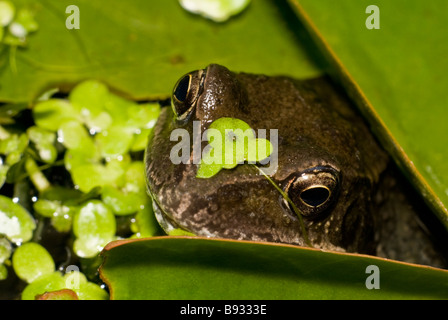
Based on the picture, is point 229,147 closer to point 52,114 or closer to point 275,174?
point 275,174

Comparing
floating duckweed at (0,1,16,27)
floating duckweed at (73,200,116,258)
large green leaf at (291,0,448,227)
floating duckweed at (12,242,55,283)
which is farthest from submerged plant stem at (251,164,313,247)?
floating duckweed at (0,1,16,27)

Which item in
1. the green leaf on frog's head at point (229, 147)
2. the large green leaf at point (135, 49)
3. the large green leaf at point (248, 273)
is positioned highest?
the large green leaf at point (135, 49)

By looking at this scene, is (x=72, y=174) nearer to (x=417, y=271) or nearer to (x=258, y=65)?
(x=258, y=65)

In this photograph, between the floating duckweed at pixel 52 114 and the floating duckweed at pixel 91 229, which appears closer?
the floating duckweed at pixel 91 229

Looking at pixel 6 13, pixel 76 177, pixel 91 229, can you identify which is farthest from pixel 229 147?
pixel 6 13

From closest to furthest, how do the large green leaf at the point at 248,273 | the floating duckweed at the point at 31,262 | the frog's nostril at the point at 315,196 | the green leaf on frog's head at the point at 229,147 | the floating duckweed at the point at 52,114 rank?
the large green leaf at the point at 248,273 → the green leaf on frog's head at the point at 229,147 → the frog's nostril at the point at 315,196 → the floating duckweed at the point at 31,262 → the floating duckweed at the point at 52,114

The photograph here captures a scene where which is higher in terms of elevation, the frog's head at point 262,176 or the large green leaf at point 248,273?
the frog's head at point 262,176

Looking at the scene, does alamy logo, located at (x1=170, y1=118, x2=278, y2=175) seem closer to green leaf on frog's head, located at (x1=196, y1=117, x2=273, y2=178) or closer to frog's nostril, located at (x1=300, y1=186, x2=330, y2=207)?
green leaf on frog's head, located at (x1=196, y1=117, x2=273, y2=178)

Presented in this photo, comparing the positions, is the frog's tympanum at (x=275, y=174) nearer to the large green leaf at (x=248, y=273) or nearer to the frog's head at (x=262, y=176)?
the frog's head at (x=262, y=176)

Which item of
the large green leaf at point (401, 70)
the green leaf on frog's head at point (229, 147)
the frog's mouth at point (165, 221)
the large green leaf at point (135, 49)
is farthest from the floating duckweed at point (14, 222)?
the large green leaf at point (401, 70)
